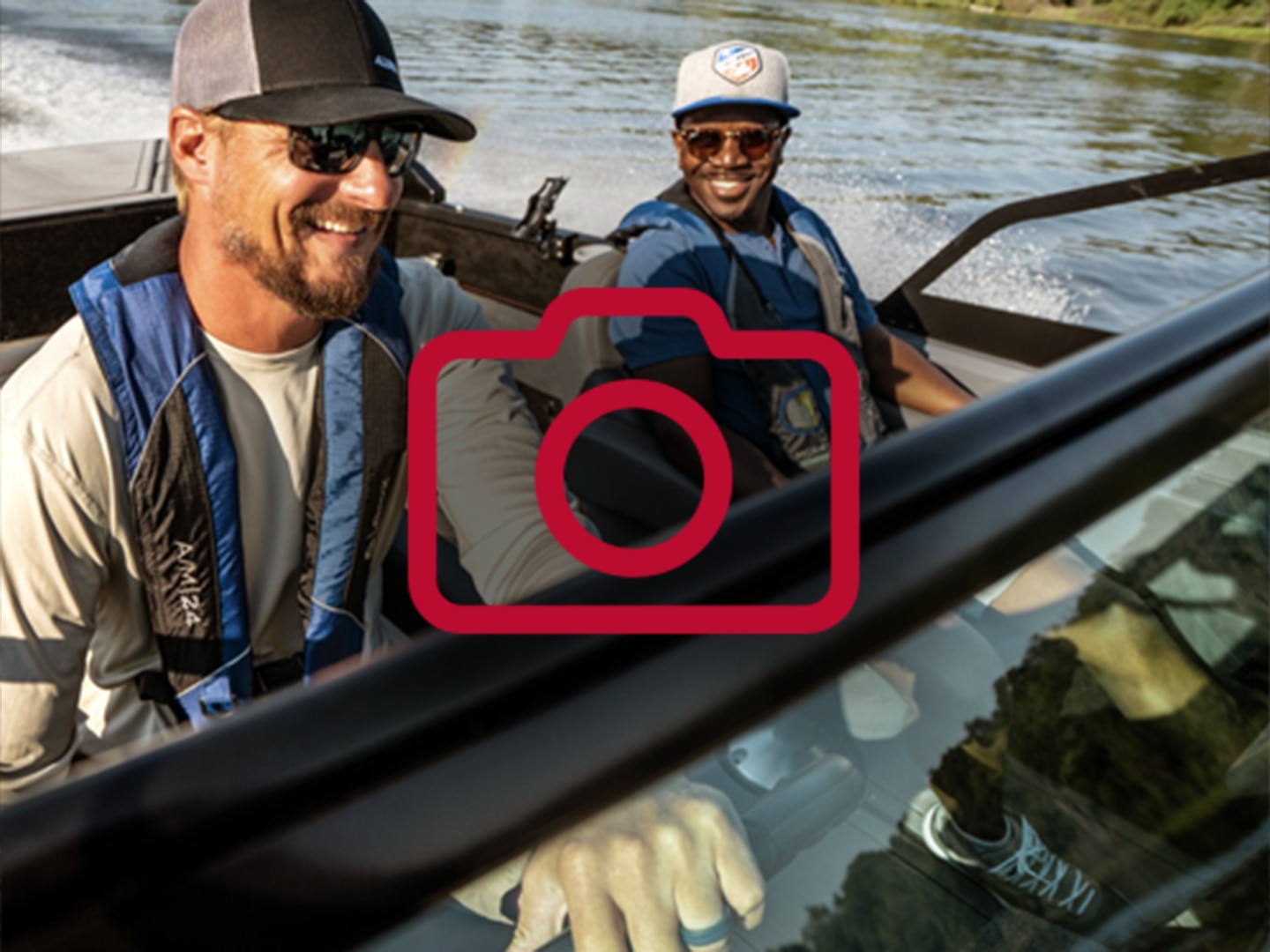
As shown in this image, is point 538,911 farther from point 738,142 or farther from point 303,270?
point 738,142

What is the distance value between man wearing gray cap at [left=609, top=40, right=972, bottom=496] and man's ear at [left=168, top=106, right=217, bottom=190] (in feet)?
2.94

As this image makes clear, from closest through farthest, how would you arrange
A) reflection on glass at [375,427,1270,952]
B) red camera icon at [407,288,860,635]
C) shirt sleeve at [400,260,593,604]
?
1. red camera icon at [407,288,860,635]
2. reflection on glass at [375,427,1270,952]
3. shirt sleeve at [400,260,593,604]

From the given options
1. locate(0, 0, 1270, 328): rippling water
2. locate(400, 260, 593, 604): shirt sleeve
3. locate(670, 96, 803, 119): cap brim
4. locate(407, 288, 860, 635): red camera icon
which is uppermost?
locate(407, 288, 860, 635): red camera icon

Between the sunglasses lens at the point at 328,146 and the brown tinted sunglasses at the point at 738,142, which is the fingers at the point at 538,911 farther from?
the brown tinted sunglasses at the point at 738,142

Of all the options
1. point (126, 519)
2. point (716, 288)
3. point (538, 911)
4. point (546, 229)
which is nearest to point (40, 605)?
point (126, 519)

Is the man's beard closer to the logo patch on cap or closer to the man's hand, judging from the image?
the man's hand

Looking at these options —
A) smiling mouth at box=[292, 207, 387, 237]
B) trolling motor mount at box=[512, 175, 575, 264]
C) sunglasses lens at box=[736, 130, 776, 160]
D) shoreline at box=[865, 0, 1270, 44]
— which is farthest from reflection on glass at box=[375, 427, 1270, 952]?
shoreline at box=[865, 0, 1270, 44]

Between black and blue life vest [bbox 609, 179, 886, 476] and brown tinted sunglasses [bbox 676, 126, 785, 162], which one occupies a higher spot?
brown tinted sunglasses [bbox 676, 126, 785, 162]

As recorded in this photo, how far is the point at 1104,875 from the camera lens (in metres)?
0.69

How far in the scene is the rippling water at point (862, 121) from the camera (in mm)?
6793

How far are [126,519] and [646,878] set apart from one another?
2.69ft

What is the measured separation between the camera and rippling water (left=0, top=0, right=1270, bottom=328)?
22.3 ft

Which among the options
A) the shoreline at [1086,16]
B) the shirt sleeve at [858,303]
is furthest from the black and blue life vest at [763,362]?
the shoreline at [1086,16]

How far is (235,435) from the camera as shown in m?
1.14
